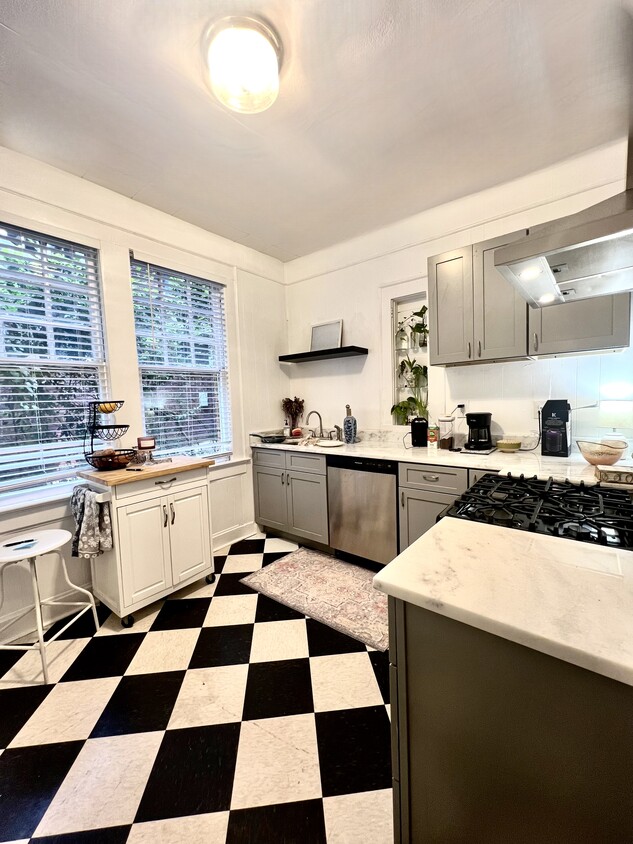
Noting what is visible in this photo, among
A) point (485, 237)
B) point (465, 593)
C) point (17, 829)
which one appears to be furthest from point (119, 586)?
point (485, 237)

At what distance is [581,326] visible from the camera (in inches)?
80.9

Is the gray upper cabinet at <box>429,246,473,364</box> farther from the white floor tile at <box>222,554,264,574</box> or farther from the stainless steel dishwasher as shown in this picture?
the white floor tile at <box>222,554,264,574</box>

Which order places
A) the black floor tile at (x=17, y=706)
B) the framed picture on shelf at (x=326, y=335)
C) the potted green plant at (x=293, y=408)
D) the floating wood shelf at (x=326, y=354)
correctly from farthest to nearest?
the potted green plant at (x=293, y=408) < the framed picture on shelf at (x=326, y=335) < the floating wood shelf at (x=326, y=354) < the black floor tile at (x=17, y=706)

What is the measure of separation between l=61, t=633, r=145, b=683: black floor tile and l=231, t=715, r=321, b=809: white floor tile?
81 cm

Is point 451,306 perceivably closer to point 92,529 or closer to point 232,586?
point 232,586

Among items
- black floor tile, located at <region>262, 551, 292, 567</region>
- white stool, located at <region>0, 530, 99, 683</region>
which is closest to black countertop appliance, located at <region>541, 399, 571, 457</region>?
black floor tile, located at <region>262, 551, 292, 567</region>

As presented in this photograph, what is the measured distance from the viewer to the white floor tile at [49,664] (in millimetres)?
1737

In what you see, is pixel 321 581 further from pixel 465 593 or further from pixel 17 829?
pixel 465 593

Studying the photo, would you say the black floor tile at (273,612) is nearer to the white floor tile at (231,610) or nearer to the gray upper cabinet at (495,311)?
the white floor tile at (231,610)

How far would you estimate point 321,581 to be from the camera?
2570mm

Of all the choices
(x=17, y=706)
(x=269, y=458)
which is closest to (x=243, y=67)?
(x=269, y=458)

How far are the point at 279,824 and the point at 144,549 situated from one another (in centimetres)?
149

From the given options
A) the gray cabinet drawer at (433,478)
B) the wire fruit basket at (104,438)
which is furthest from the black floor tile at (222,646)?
the gray cabinet drawer at (433,478)

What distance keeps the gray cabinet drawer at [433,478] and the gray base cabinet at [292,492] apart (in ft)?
2.39
